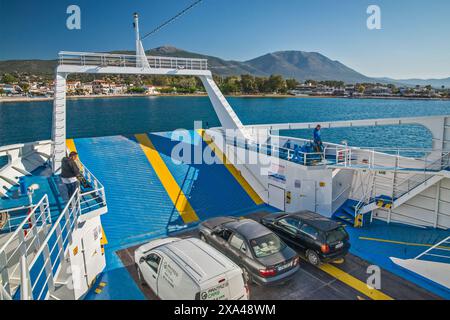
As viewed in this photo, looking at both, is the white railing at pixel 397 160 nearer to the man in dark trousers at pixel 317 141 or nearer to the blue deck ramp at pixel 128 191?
the man in dark trousers at pixel 317 141

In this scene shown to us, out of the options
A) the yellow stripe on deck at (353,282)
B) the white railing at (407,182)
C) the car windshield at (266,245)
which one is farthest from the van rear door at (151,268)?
the white railing at (407,182)

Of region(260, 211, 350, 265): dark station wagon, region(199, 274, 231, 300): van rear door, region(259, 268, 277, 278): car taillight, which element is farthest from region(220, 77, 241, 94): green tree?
region(199, 274, 231, 300): van rear door

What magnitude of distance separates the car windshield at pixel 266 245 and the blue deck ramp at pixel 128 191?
14.6 feet

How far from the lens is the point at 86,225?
26.3ft

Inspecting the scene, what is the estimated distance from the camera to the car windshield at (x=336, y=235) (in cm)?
898

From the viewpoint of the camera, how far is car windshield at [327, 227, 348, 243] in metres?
8.98

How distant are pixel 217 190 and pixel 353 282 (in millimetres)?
7306

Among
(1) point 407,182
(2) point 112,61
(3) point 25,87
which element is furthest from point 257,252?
(3) point 25,87

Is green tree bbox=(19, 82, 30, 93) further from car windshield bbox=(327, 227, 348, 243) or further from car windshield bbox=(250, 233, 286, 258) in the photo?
car windshield bbox=(327, 227, 348, 243)

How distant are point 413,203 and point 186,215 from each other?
9.59 m

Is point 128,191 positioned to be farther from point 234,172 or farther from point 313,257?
point 313,257

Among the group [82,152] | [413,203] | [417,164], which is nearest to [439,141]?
[417,164]

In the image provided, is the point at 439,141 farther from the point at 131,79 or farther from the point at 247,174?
the point at 131,79

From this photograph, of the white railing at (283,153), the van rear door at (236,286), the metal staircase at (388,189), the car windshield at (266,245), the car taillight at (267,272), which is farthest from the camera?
the white railing at (283,153)
